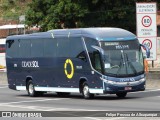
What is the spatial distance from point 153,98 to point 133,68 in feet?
5.30

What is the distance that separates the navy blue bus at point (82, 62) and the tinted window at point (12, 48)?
6cm

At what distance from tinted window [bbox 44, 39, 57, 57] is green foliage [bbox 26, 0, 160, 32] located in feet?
80.7

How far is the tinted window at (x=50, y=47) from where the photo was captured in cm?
3238

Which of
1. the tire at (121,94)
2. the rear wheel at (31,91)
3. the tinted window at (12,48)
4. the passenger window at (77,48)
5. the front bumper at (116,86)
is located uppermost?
the passenger window at (77,48)

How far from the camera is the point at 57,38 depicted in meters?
32.2

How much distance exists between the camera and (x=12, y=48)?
3631 centimetres

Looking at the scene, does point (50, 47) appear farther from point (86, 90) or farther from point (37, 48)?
point (86, 90)

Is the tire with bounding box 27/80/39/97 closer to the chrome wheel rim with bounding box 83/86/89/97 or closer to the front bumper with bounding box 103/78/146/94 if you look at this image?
the chrome wheel rim with bounding box 83/86/89/97

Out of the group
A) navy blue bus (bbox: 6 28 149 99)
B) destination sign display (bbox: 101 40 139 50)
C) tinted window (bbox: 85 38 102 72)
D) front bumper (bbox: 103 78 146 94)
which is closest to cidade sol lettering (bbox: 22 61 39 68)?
navy blue bus (bbox: 6 28 149 99)

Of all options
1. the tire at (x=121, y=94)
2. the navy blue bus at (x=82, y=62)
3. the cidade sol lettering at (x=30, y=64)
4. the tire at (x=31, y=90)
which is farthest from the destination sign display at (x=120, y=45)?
the tire at (x=31, y=90)

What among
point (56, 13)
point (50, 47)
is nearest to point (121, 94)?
point (50, 47)

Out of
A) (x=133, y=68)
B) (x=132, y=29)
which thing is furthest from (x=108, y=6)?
(x=133, y=68)

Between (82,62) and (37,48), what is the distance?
435cm

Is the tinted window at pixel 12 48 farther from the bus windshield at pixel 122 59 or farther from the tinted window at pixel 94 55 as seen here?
the bus windshield at pixel 122 59
